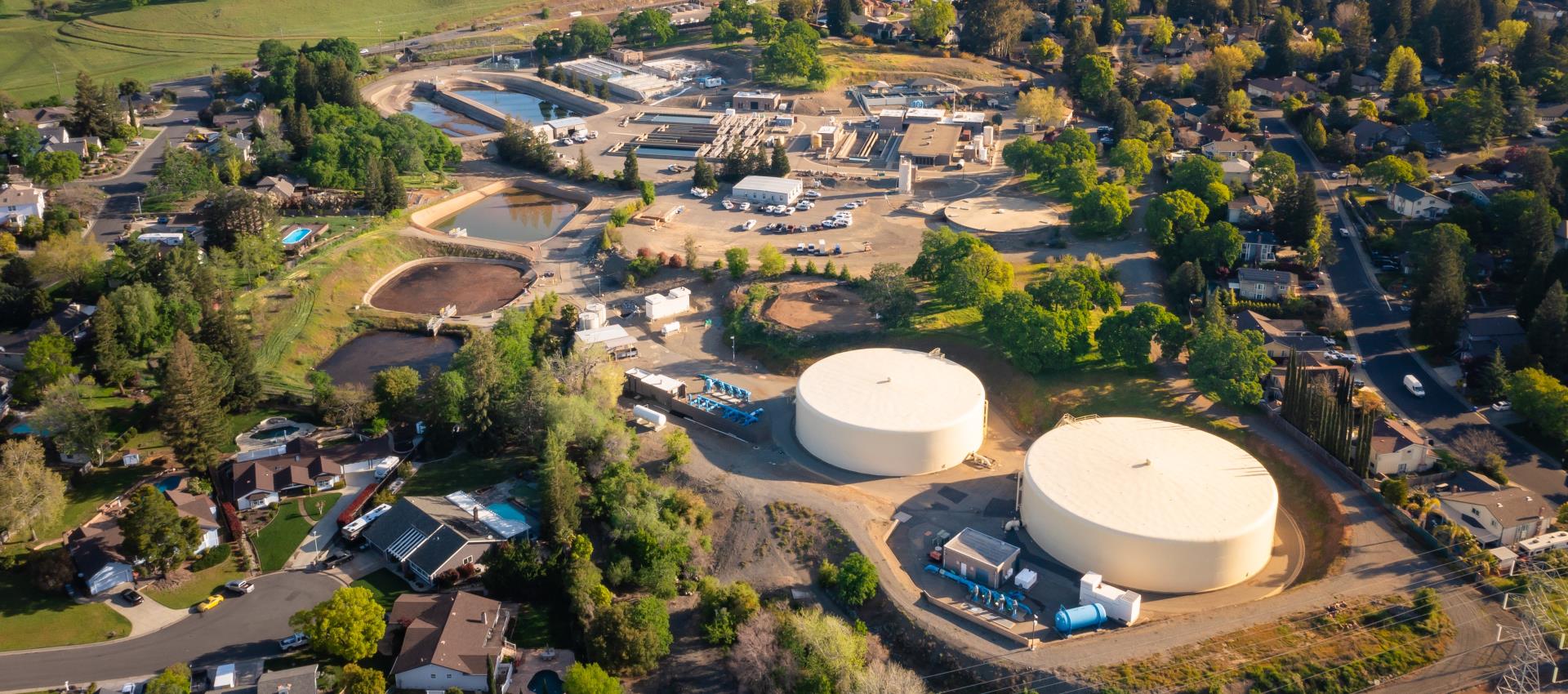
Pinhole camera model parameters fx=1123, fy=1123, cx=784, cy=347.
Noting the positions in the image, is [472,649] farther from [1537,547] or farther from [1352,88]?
[1352,88]

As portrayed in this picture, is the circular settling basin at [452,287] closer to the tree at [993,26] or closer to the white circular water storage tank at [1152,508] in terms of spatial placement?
the white circular water storage tank at [1152,508]

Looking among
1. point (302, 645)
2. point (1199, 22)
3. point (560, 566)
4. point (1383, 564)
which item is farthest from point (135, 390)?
point (1199, 22)

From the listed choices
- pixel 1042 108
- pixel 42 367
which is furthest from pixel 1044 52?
pixel 42 367

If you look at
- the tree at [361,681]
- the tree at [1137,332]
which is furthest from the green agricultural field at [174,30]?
the tree at [1137,332]

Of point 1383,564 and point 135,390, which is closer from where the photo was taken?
point 1383,564

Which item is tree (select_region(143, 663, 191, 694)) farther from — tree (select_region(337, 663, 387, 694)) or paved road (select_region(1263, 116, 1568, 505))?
paved road (select_region(1263, 116, 1568, 505))

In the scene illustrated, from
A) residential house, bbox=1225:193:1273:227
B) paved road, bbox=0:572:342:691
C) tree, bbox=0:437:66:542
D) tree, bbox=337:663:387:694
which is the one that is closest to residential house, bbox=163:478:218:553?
paved road, bbox=0:572:342:691

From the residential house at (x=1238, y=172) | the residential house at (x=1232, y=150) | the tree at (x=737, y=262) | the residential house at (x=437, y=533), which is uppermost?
the residential house at (x=1232, y=150)
